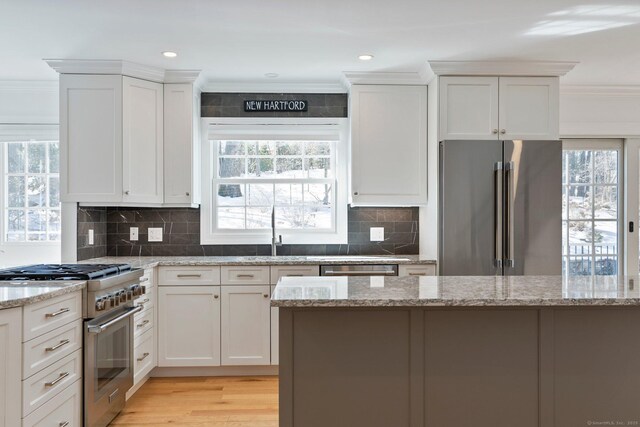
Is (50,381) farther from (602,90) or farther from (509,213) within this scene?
(602,90)

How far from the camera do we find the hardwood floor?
2.86 metres

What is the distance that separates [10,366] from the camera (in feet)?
6.56

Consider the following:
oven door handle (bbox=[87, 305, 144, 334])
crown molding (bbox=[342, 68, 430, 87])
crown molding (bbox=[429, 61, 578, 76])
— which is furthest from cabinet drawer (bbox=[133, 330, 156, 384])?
crown molding (bbox=[429, 61, 578, 76])

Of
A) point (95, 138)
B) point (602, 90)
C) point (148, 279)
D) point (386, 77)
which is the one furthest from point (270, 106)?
point (602, 90)

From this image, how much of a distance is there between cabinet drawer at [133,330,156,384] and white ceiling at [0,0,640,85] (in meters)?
2.03

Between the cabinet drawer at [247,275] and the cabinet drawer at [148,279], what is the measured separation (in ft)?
1.76

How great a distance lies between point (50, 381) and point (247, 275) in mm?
1554

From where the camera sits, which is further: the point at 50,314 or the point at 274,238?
the point at 274,238

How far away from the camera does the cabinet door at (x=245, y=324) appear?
3553 mm

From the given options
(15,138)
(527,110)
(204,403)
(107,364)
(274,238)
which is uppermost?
(527,110)

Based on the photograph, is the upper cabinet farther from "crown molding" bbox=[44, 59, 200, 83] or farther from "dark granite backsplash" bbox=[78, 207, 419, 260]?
"crown molding" bbox=[44, 59, 200, 83]

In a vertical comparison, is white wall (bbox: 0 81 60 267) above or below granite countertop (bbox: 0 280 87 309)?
above

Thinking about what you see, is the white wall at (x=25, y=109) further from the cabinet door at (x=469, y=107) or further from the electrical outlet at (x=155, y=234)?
the cabinet door at (x=469, y=107)

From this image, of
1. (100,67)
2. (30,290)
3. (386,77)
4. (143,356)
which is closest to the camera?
(30,290)
